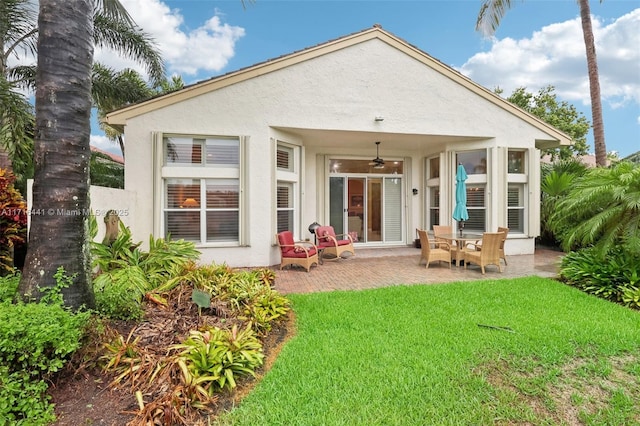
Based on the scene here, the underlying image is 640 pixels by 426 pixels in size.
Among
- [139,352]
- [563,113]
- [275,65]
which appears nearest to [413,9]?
[275,65]

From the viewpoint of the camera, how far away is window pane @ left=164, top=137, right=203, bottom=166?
8.65 meters

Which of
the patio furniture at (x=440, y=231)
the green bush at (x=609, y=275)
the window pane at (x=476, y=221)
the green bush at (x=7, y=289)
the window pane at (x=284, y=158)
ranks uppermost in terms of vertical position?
the window pane at (x=284, y=158)

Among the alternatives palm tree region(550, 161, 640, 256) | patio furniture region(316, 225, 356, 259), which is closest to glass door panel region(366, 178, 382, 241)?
patio furniture region(316, 225, 356, 259)

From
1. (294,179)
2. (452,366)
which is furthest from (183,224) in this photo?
(452,366)

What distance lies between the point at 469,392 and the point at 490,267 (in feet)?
22.4

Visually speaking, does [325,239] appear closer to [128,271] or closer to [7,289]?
[128,271]

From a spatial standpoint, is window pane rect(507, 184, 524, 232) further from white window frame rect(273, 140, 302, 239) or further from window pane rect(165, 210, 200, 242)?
window pane rect(165, 210, 200, 242)

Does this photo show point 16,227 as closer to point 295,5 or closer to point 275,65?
point 275,65

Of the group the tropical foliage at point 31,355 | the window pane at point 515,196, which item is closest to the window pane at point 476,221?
the window pane at point 515,196

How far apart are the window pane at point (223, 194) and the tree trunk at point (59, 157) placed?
5.31m

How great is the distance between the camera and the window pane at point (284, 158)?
9.62m

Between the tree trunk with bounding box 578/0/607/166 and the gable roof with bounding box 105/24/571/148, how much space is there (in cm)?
142

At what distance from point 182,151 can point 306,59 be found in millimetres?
4494

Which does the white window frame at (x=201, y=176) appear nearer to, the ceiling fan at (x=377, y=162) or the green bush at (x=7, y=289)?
the green bush at (x=7, y=289)
